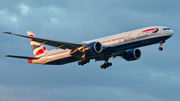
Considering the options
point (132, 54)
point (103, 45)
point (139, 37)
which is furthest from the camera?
point (132, 54)

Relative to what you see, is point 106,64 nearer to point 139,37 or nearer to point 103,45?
point 103,45

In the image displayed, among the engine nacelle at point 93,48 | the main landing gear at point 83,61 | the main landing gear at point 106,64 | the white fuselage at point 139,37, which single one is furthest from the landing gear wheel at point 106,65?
the engine nacelle at point 93,48

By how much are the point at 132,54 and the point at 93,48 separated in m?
12.1

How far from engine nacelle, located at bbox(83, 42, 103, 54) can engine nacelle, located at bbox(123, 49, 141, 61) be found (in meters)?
10.5

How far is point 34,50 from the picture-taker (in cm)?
6675

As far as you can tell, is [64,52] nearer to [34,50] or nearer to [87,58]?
[87,58]

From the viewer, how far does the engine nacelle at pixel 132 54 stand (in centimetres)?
6166

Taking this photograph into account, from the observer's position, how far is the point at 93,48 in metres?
52.4

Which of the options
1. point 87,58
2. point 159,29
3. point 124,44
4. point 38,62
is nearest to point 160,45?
point 159,29

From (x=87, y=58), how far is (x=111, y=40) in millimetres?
6102

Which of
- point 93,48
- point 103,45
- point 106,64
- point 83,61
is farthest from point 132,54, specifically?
point 93,48

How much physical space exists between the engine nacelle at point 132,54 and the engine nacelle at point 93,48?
10.5 m

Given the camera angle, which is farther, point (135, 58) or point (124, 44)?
point (135, 58)

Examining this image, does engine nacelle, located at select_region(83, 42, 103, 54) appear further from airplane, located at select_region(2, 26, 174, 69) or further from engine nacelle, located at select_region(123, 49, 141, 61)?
engine nacelle, located at select_region(123, 49, 141, 61)
